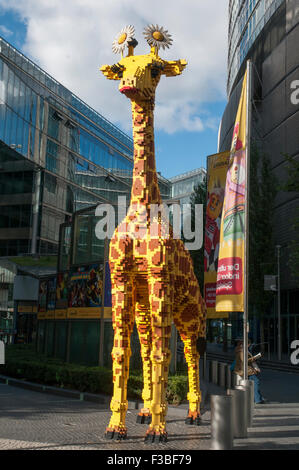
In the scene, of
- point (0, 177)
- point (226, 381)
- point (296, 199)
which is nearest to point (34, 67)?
point (0, 177)

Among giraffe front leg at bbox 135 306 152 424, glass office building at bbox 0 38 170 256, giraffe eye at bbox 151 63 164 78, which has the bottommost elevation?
giraffe front leg at bbox 135 306 152 424

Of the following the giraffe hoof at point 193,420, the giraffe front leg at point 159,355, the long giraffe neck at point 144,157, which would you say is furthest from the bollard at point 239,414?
the long giraffe neck at point 144,157

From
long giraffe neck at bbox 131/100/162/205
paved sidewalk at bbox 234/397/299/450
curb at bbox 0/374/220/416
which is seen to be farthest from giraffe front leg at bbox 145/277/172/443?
curb at bbox 0/374/220/416

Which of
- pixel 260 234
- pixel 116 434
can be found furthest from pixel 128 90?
pixel 260 234

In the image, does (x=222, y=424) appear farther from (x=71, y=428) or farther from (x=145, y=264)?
(x=71, y=428)

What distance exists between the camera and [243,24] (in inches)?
1799

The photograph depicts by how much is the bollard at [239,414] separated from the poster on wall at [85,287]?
7.92m

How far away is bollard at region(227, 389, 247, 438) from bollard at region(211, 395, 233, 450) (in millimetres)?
1520

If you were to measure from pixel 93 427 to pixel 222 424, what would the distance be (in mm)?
3108

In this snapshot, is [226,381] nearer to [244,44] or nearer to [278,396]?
[278,396]

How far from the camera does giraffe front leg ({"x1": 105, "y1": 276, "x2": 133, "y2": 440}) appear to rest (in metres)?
8.03

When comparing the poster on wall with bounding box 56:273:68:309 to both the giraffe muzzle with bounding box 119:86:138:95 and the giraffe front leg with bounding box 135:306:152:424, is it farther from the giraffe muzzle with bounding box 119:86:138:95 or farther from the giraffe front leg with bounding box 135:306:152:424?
the giraffe muzzle with bounding box 119:86:138:95

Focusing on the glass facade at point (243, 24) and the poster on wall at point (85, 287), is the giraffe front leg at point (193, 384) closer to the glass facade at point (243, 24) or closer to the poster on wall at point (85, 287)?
the poster on wall at point (85, 287)
